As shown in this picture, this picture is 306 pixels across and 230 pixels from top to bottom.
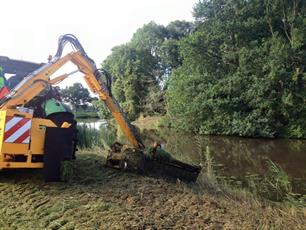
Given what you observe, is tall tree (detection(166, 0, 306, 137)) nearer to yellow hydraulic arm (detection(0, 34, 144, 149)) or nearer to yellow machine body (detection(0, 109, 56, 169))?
yellow hydraulic arm (detection(0, 34, 144, 149))

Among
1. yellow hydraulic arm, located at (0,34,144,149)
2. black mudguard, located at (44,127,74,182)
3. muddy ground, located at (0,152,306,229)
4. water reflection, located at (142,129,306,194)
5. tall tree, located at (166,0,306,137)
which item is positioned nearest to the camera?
muddy ground, located at (0,152,306,229)

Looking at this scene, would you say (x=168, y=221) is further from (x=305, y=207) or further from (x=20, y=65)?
(x=20, y=65)

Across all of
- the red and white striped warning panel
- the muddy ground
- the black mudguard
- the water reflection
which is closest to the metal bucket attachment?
the muddy ground

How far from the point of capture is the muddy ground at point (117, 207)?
4.74 m

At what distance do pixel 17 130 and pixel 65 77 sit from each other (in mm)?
1569

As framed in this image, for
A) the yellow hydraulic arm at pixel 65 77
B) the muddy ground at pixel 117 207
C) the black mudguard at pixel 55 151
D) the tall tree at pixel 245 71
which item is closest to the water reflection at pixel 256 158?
the yellow hydraulic arm at pixel 65 77

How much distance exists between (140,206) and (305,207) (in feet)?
11.2

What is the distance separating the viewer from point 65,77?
7.20 metres

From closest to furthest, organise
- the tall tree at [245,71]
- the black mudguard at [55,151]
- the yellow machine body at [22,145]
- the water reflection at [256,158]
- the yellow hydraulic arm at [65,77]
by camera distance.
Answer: the yellow machine body at [22,145] → the black mudguard at [55,151] → the yellow hydraulic arm at [65,77] → the water reflection at [256,158] → the tall tree at [245,71]

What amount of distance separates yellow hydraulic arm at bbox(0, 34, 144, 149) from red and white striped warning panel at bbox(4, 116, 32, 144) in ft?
1.28

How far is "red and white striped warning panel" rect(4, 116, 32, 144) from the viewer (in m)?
5.97

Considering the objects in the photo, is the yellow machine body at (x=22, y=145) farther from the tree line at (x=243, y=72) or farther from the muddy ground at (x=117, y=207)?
the tree line at (x=243, y=72)

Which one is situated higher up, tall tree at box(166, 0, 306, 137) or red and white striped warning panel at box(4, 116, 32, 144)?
tall tree at box(166, 0, 306, 137)

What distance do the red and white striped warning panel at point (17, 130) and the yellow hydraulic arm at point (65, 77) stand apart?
1.28 ft
